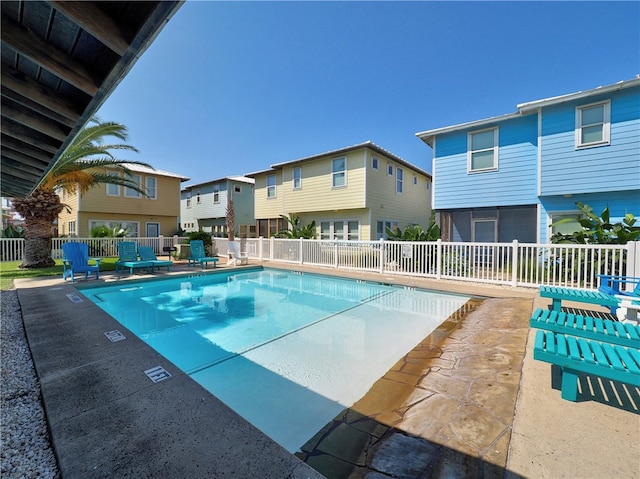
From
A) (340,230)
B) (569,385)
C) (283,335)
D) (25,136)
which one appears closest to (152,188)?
(340,230)

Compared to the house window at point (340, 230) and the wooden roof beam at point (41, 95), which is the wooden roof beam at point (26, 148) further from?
the house window at point (340, 230)

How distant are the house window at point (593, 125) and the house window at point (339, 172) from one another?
978 cm

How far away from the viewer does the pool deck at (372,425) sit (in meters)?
1.78

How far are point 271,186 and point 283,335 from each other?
1600 centimetres

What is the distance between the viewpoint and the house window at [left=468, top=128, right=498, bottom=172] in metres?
11.6

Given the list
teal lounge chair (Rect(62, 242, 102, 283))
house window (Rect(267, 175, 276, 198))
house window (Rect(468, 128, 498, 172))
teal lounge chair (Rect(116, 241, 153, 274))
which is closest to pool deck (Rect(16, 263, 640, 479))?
teal lounge chair (Rect(62, 242, 102, 283))

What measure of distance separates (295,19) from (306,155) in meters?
7.82

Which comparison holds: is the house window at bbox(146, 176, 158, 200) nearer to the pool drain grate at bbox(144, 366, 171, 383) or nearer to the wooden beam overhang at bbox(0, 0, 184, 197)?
the wooden beam overhang at bbox(0, 0, 184, 197)

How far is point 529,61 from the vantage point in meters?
10.3

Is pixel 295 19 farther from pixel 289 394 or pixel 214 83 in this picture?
pixel 289 394

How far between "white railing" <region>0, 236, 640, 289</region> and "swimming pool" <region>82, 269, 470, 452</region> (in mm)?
1638

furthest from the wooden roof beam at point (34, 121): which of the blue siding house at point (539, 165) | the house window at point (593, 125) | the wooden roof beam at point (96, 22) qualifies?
the house window at point (593, 125)

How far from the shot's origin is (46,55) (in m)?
2.28

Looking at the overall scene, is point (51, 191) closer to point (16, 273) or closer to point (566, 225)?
point (16, 273)
